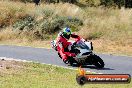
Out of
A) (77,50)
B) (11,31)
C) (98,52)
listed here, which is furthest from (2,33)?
(77,50)

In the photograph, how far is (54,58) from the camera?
718 inches

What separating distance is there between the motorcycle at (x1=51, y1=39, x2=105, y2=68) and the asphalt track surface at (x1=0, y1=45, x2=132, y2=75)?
246mm

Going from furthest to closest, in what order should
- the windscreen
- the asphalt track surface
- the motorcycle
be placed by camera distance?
the windscreen < the motorcycle < the asphalt track surface

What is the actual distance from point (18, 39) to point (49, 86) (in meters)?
16.4

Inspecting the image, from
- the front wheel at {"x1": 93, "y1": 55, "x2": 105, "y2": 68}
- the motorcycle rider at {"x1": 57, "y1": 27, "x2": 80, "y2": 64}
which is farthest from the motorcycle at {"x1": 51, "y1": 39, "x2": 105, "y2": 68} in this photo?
the motorcycle rider at {"x1": 57, "y1": 27, "x2": 80, "y2": 64}

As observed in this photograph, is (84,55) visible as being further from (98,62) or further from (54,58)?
(54,58)

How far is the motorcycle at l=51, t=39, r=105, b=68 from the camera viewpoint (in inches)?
623

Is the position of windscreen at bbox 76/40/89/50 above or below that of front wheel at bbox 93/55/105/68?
above

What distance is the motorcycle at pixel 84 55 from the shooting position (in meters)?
15.8

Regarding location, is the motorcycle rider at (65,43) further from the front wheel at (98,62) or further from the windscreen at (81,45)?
the front wheel at (98,62)

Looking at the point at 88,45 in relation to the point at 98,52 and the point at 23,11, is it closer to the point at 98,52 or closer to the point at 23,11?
the point at 98,52

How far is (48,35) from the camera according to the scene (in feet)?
90.4

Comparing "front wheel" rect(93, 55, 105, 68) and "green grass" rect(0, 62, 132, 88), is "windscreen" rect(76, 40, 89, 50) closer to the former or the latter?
"front wheel" rect(93, 55, 105, 68)

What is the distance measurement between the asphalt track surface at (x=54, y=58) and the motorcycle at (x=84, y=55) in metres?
0.25
